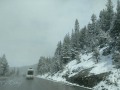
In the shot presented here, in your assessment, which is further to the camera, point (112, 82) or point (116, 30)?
point (116, 30)

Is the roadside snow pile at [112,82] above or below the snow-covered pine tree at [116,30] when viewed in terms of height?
below

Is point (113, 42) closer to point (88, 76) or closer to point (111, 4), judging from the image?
point (88, 76)

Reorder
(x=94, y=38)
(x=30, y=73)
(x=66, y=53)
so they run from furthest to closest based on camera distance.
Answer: (x=66, y=53) → (x=30, y=73) → (x=94, y=38)

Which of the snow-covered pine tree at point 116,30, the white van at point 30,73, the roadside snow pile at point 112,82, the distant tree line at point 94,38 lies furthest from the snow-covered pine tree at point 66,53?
the roadside snow pile at point 112,82

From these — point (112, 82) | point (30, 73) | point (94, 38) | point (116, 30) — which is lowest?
point (112, 82)

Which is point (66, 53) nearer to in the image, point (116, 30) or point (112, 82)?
point (116, 30)

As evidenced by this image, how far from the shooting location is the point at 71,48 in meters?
91.8

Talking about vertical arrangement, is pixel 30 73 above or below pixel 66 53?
below

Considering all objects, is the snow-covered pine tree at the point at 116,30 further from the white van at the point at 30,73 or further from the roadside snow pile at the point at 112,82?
the white van at the point at 30,73

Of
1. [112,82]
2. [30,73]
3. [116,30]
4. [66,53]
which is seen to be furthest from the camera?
[66,53]

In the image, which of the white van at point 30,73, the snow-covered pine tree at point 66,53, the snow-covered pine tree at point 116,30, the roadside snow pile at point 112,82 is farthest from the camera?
the snow-covered pine tree at point 66,53

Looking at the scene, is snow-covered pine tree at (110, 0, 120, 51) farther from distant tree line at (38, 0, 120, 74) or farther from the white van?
the white van

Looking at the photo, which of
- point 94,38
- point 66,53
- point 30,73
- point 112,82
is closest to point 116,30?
point 112,82

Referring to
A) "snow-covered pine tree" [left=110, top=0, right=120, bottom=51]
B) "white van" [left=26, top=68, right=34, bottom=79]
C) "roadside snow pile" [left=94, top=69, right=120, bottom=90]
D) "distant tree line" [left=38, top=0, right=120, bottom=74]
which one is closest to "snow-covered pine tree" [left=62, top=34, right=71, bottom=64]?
"distant tree line" [left=38, top=0, right=120, bottom=74]
